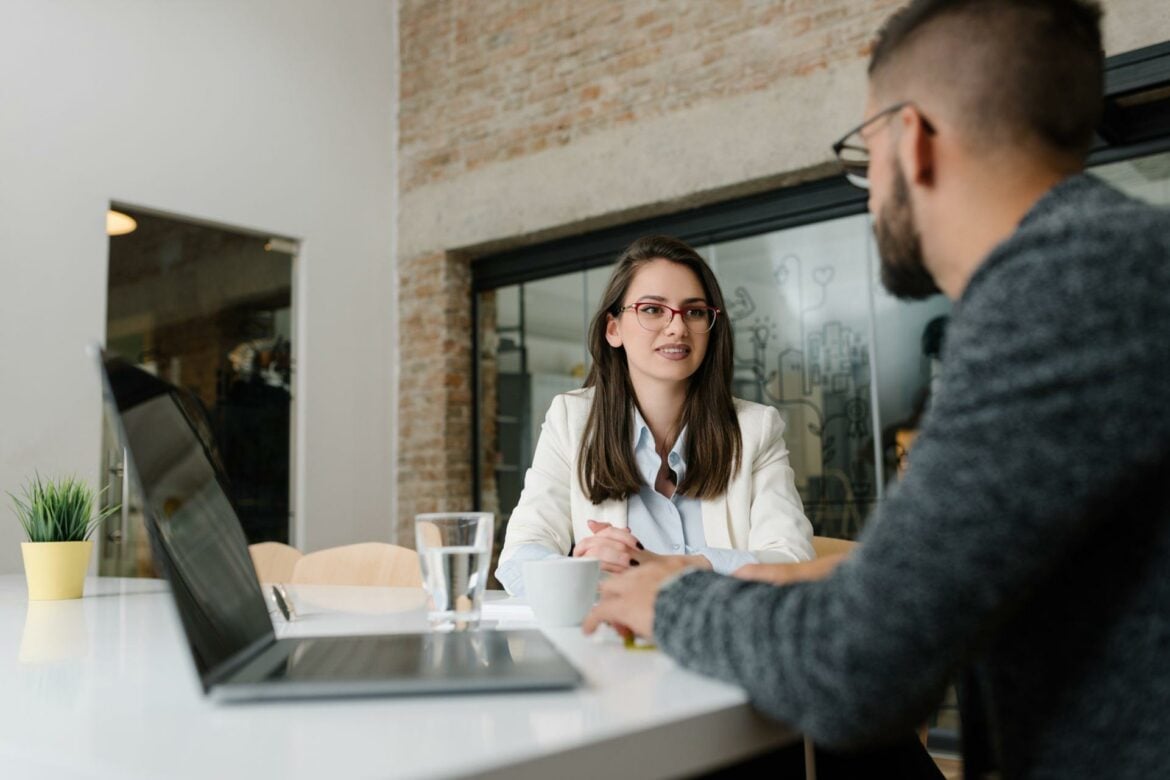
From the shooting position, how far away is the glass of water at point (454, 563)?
1.07 meters

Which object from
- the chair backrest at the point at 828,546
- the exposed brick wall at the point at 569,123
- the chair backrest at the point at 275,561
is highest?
the exposed brick wall at the point at 569,123

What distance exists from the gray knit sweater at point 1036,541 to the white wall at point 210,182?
377 centimetres

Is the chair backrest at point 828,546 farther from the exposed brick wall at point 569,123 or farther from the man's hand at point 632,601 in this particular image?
the exposed brick wall at point 569,123

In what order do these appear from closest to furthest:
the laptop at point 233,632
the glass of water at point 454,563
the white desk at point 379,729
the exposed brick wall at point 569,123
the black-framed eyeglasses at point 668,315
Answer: the white desk at point 379,729 → the laptop at point 233,632 → the glass of water at point 454,563 → the black-framed eyeglasses at point 668,315 → the exposed brick wall at point 569,123

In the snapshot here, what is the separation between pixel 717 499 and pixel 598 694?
127 cm

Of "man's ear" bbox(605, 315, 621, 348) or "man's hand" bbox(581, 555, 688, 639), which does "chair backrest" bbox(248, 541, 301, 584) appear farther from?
"man's hand" bbox(581, 555, 688, 639)

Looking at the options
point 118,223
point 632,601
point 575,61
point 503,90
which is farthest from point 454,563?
point 503,90

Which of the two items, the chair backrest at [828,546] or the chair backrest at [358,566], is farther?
the chair backrest at [358,566]

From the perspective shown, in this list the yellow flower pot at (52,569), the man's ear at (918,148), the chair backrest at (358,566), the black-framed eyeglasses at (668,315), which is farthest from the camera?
the chair backrest at (358,566)

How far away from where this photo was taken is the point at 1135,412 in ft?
2.00

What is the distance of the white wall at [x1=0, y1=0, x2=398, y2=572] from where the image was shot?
3.80 meters

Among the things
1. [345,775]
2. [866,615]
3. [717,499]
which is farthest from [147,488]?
[717,499]

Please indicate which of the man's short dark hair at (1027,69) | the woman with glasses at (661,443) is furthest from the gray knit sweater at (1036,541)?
the woman with glasses at (661,443)

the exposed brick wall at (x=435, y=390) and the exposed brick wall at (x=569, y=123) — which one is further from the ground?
the exposed brick wall at (x=569, y=123)
